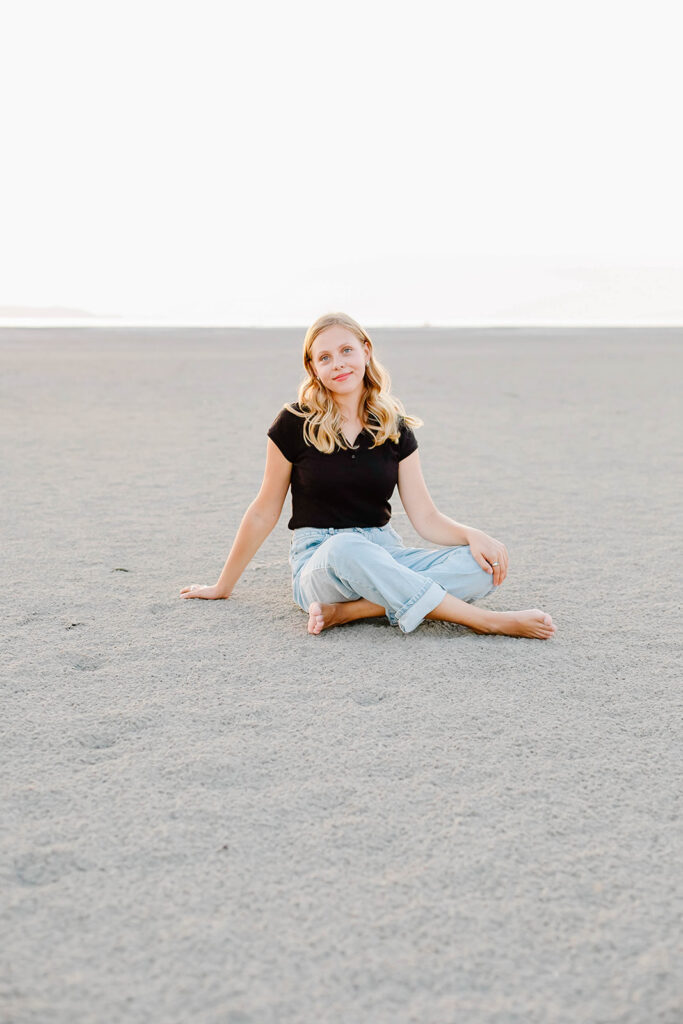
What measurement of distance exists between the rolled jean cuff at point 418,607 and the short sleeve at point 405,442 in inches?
23.6

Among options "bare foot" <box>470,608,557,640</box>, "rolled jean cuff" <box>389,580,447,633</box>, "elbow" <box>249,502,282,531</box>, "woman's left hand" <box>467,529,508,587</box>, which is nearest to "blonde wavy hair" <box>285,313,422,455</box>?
"elbow" <box>249,502,282,531</box>

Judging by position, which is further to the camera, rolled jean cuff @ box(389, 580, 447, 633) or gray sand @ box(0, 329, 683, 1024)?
rolled jean cuff @ box(389, 580, 447, 633)

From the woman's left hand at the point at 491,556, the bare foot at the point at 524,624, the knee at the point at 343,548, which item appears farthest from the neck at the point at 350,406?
the bare foot at the point at 524,624

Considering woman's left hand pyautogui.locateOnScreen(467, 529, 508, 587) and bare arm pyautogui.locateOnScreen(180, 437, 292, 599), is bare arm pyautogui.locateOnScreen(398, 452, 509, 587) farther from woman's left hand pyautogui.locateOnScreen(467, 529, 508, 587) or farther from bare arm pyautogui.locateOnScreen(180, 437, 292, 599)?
bare arm pyautogui.locateOnScreen(180, 437, 292, 599)

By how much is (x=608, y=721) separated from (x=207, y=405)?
9.32 metres

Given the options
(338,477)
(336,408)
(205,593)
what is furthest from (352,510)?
(205,593)

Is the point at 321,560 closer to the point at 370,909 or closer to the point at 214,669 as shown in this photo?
the point at 214,669

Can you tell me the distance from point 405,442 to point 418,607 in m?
0.72

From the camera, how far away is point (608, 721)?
282cm

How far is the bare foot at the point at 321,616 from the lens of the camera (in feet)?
11.4

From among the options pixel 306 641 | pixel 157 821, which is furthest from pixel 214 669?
pixel 157 821

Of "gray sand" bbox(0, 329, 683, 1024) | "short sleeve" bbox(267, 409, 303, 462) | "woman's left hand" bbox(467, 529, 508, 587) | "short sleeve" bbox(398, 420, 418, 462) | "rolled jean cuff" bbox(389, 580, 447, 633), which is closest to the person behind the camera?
"gray sand" bbox(0, 329, 683, 1024)

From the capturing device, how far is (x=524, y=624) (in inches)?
136

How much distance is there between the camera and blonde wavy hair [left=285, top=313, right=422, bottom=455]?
368 centimetres
